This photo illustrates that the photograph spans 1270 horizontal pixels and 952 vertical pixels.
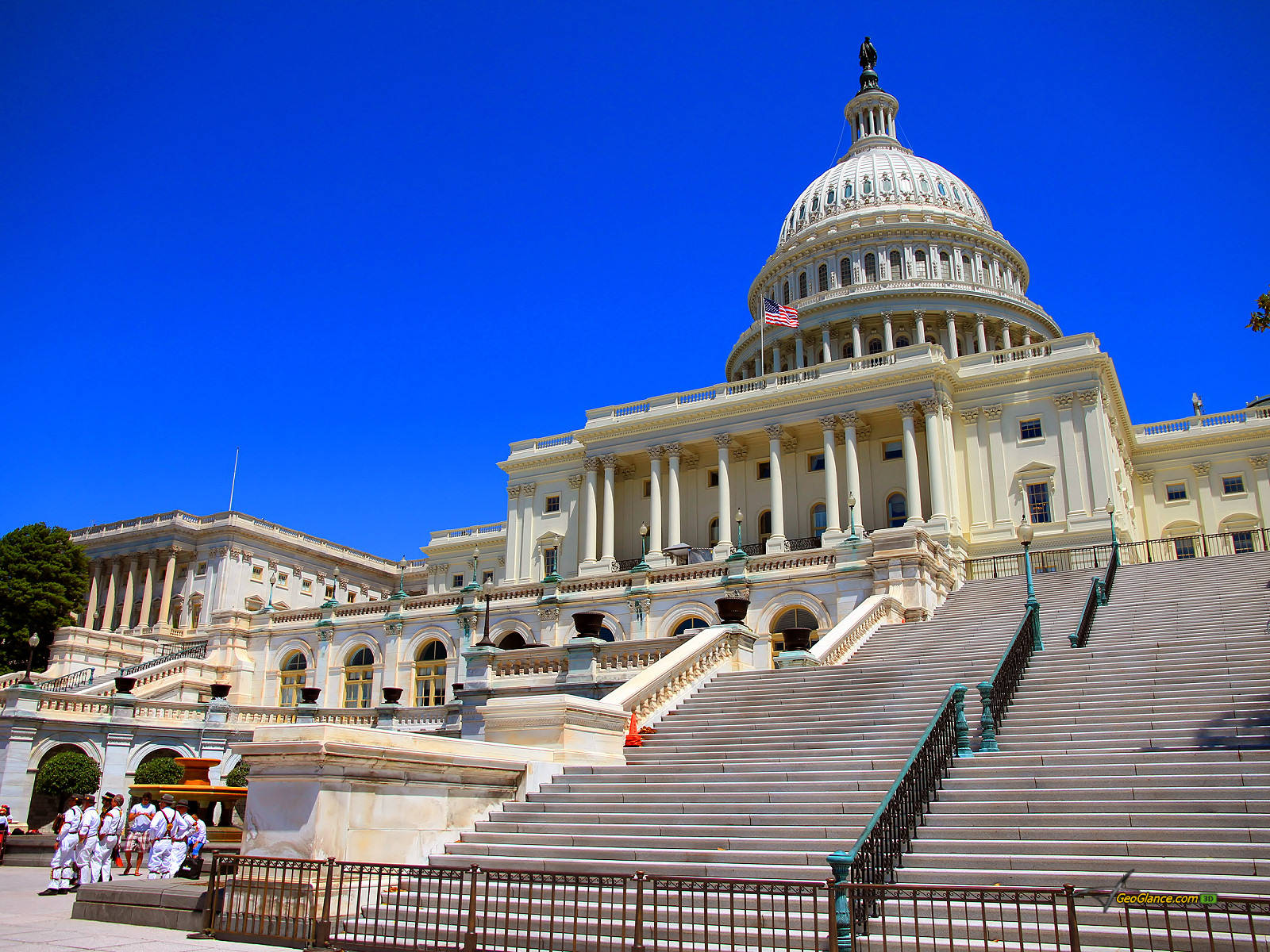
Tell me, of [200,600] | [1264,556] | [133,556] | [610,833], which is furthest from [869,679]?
[133,556]

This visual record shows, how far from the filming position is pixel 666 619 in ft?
129

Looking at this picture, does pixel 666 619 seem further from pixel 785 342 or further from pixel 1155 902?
pixel 785 342

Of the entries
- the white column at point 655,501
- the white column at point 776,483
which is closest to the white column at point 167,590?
the white column at point 655,501

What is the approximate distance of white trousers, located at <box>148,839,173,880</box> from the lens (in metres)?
19.1

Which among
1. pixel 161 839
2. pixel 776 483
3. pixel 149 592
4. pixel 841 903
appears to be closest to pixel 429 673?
pixel 776 483

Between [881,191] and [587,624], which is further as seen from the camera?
[881,191]

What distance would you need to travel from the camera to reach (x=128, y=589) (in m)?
84.1

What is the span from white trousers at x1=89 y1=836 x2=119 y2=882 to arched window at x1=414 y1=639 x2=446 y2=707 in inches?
915

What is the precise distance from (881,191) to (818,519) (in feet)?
145

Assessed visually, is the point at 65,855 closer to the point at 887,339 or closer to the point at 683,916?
the point at 683,916

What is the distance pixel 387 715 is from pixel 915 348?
34212 millimetres

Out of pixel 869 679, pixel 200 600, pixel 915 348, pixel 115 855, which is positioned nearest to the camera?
pixel 869 679

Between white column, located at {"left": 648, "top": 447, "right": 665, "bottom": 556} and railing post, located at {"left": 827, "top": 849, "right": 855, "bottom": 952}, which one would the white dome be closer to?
white column, located at {"left": 648, "top": 447, "right": 665, "bottom": 556}

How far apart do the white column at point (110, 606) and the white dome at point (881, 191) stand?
62.9 meters
